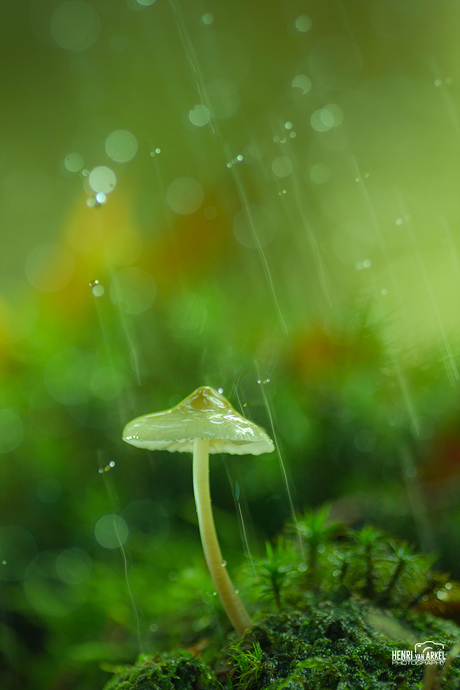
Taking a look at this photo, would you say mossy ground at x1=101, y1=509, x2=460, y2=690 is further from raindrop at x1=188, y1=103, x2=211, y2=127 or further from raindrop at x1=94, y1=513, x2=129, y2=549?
raindrop at x1=188, y1=103, x2=211, y2=127

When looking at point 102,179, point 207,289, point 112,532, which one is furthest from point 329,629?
point 102,179

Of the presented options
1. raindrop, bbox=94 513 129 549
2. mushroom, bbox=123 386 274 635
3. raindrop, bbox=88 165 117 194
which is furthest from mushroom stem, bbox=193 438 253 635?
raindrop, bbox=88 165 117 194

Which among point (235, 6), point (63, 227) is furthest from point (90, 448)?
point (235, 6)

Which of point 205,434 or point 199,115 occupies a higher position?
point 199,115

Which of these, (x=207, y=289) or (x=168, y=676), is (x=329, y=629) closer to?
(x=168, y=676)

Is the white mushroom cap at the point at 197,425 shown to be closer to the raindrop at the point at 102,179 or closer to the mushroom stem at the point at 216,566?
the mushroom stem at the point at 216,566
